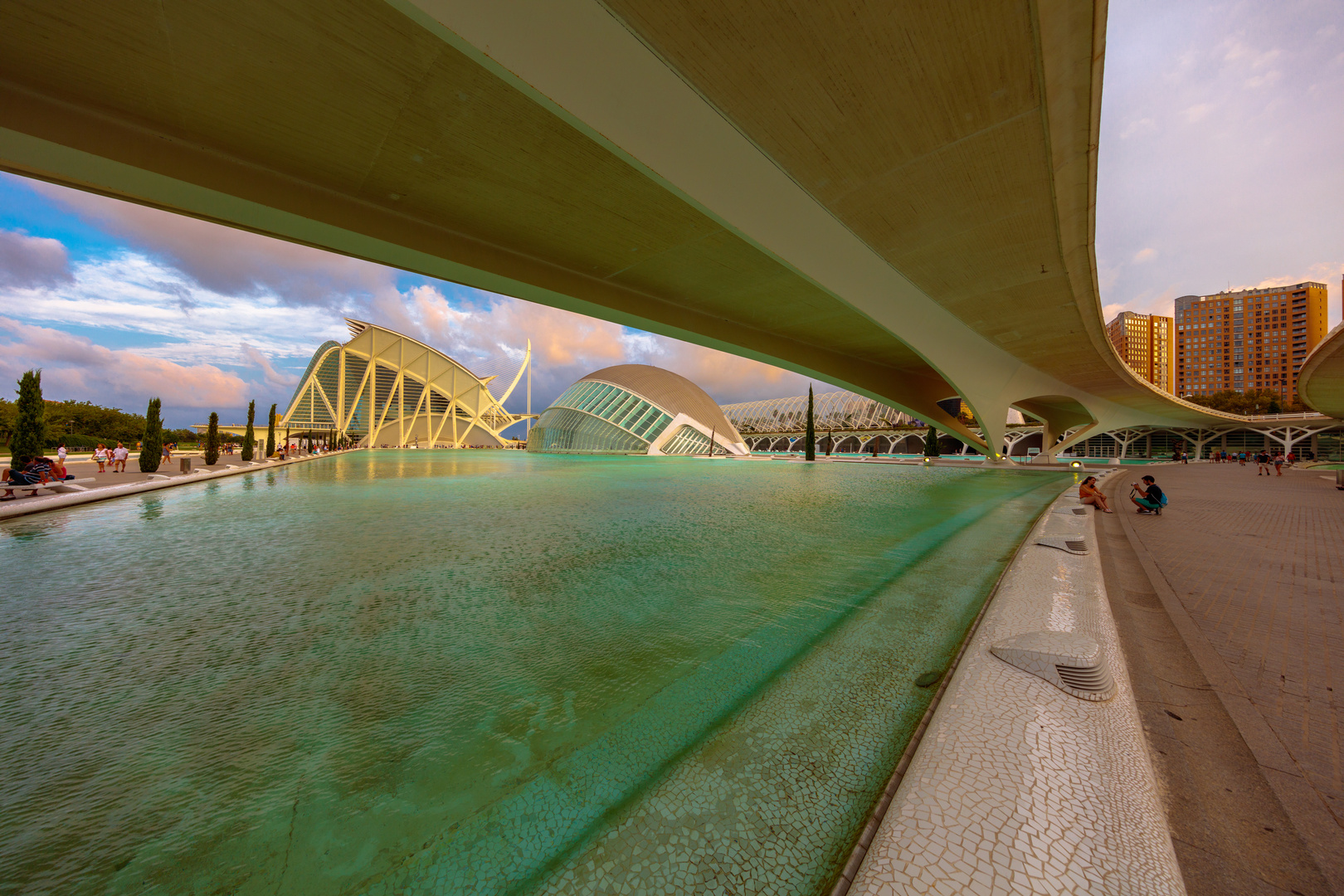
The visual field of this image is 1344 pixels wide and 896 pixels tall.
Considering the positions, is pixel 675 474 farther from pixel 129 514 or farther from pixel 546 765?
pixel 546 765

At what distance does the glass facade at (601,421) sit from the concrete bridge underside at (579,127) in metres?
23.7

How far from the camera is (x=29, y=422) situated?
398 inches

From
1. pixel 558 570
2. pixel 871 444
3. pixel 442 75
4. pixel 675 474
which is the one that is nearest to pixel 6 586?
pixel 558 570

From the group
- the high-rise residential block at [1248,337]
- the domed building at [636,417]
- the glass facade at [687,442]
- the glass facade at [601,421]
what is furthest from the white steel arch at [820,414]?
the high-rise residential block at [1248,337]

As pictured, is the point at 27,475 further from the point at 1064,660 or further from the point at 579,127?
the point at 1064,660

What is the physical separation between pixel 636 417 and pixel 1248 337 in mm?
81864

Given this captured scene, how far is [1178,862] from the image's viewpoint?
3.80 ft

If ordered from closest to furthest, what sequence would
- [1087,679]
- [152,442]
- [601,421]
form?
1. [1087,679]
2. [152,442]
3. [601,421]

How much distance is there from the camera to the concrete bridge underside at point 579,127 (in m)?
3.87

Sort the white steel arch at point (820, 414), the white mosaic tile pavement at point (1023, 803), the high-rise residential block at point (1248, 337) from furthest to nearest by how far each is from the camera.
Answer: the high-rise residential block at point (1248, 337), the white steel arch at point (820, 414), the white mosaic tile pavement at point (1023, 803)

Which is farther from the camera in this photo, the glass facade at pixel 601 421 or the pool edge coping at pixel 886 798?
the glass facade at pixel 601 421

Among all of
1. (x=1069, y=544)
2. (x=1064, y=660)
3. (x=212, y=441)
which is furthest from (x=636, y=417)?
(x=1064, y=660)

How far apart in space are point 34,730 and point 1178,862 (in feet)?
12.6

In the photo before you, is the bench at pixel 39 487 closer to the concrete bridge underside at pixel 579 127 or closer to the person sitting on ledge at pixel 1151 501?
the concrete bridge underside at pixel 579 127
